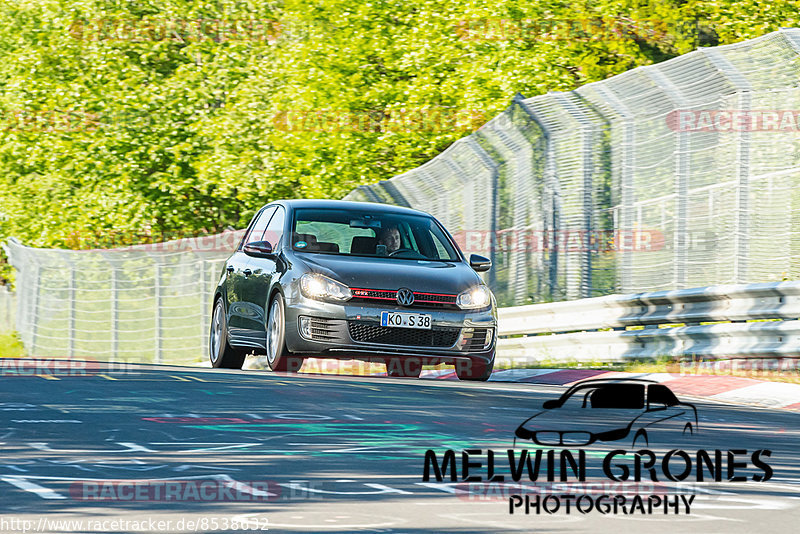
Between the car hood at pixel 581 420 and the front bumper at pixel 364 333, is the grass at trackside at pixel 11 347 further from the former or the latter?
the car hood at pixel 581 420

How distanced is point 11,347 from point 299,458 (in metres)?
26.8

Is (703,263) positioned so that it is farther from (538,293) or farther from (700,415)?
(700,415)

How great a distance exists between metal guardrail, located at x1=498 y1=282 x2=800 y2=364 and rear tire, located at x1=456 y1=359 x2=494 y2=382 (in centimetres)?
234

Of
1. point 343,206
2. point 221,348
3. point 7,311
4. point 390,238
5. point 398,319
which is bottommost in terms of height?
point 221,348

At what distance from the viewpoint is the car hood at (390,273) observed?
13312 mm

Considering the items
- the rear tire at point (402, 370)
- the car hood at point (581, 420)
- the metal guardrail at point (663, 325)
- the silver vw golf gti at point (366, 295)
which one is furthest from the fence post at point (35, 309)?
the car hood at point (581, 420)

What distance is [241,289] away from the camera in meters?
15.1

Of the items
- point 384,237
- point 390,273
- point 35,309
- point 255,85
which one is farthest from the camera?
point 255,85

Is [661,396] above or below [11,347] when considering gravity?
below

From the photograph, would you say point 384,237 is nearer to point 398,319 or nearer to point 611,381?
point 398,319

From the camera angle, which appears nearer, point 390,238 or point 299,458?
point 299,458

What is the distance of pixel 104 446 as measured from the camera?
27.7 feet

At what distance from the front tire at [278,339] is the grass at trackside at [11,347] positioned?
19245 mm

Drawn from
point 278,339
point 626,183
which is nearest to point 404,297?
point 278,339
